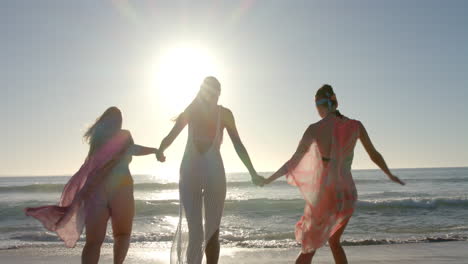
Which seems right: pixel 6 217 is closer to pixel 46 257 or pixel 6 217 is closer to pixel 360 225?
pixel 46 257

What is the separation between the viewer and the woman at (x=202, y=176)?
4512 mm

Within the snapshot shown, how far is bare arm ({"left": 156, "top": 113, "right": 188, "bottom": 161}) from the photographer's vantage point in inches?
186

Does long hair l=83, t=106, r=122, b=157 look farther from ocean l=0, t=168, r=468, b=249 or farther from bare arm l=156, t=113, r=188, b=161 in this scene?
ocean l=0, t=168, r=468, b=249

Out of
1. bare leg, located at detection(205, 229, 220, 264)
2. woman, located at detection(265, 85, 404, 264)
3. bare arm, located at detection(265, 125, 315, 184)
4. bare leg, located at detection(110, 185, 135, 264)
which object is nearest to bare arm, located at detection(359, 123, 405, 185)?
woman, located at detection(265, 85, 404, 264)

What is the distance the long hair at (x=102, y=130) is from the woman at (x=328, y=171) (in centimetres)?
172

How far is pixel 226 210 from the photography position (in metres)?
19.9

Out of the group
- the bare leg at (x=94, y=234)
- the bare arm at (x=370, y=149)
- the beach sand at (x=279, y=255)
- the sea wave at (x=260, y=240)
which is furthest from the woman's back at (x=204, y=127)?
the sea wave at (x=260, y=240)

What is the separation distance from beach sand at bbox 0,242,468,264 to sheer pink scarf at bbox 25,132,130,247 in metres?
3.41

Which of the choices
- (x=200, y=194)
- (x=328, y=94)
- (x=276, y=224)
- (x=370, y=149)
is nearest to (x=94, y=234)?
(x=200, y=194)

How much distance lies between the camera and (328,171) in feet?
14.9

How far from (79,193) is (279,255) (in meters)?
4.77

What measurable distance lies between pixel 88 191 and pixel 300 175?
209 centimetres

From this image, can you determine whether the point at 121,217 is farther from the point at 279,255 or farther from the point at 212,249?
the point at 279,255

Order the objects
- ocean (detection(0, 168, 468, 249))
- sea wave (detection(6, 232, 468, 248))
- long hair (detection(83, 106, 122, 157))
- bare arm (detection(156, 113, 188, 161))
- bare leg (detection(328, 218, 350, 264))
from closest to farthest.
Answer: bare leg (detection(328, 218, 350, 264)) < bare arm (detection(156, 113, 188, 161)) < long hair (detection(83, 106, 122, 157)) < sea wave (detection(6, 232, 468, 248)) < ocean (detection(0, 168, 468, 249))
